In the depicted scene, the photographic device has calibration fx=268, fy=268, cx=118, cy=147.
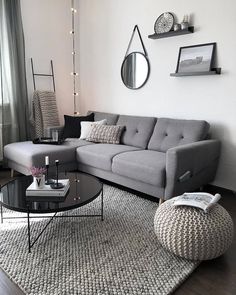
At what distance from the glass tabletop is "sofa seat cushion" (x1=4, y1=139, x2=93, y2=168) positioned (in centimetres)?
62

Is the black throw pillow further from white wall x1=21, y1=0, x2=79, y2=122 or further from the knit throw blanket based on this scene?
white wall x1=21, y1=0, x2=79, y2=122

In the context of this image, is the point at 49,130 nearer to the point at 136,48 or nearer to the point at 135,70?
the point at 135,70

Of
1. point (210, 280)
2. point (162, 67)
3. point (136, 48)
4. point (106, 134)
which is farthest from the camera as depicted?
point (136, 48)

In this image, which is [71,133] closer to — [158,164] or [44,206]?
[158,164]

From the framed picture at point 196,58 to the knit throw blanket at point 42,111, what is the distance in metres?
1.96

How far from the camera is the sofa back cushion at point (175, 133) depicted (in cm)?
284

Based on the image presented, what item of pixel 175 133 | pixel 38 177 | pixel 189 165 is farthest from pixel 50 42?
Answer: pixel 189 165

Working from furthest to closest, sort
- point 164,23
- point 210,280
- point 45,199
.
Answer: point 164,23
point 45,199
point 210,280

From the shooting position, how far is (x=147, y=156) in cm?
273

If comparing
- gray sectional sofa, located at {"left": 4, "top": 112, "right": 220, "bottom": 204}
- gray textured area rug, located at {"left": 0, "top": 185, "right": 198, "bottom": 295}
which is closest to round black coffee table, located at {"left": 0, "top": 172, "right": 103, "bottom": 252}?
gray textured area rug, located at {"left": 0, "top": 185, "right": 198, "bottom": 295}

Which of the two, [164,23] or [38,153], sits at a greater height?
[164,23]

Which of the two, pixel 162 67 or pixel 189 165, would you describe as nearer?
pixel 189 165

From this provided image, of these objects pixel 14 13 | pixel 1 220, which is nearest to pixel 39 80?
pixel 14 13

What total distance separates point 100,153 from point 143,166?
2.08 feet
